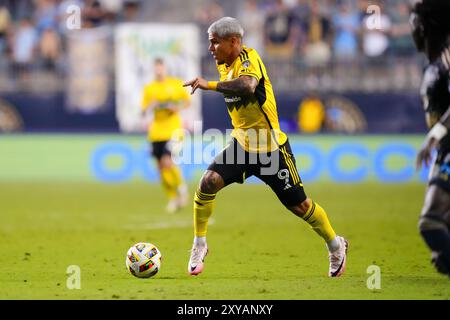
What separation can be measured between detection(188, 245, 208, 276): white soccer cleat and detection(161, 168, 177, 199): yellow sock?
7092mm

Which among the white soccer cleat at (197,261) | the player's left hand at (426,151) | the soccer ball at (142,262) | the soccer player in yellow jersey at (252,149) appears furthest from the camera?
the white soccer cleat at (197,261)

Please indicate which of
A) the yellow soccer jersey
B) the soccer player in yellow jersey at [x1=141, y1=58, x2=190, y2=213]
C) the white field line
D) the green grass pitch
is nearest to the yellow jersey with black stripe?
the green grass pitch

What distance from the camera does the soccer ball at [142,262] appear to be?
8.63 meters

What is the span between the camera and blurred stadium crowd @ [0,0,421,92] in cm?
2100

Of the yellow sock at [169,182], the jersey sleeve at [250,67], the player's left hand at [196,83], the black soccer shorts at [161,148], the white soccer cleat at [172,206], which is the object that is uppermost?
the jersey sleeve at [250,67]

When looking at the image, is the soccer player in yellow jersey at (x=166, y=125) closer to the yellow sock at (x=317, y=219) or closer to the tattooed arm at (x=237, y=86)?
the yellow sock at (x=317, y=219)

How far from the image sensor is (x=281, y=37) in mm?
21922

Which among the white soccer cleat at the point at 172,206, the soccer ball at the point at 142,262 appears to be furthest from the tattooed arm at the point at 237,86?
the white soccer cleat at the point at 172,206

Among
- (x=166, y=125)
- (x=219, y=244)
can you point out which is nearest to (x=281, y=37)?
(x=166, y=125)

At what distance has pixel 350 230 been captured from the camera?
12.9 m

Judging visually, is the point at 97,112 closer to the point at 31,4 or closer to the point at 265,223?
the point at 31,4

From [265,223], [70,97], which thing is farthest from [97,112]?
[265,223]

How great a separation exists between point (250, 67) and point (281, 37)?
13758mm

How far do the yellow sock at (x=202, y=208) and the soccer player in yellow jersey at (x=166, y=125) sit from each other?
697cm
